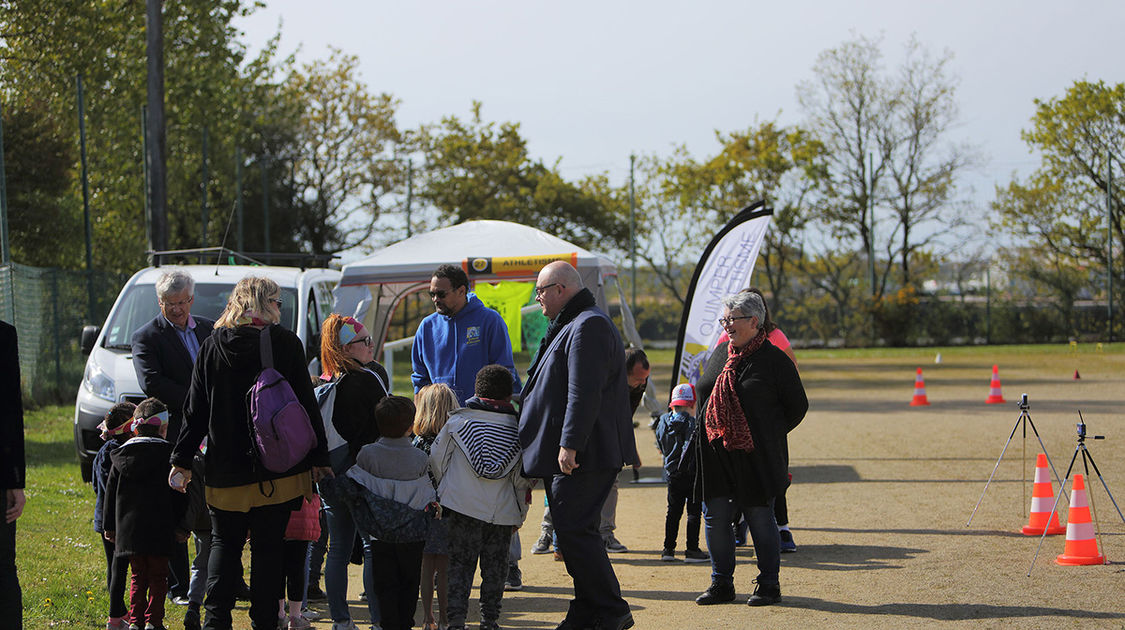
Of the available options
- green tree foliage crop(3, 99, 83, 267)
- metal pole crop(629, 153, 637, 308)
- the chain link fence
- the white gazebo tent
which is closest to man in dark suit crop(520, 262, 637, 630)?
the white gazebo tent

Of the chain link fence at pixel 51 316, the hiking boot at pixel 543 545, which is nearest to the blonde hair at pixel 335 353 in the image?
the hiking boot at pixel 543 545

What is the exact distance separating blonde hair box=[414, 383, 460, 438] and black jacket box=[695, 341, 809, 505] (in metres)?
1.62

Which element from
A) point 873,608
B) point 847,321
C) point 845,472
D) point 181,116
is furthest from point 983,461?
point 847,321

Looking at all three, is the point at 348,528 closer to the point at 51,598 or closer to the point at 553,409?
the point at 553,409

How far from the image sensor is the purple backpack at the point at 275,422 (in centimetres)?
526

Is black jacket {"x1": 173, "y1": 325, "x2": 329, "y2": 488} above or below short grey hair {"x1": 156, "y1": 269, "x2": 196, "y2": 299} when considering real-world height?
below

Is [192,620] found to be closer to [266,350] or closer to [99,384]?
[266,350]

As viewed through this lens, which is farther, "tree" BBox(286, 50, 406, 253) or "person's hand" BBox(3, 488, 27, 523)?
"tree" BBox(286, 50, 406, 253)

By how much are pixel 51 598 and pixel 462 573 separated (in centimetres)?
273

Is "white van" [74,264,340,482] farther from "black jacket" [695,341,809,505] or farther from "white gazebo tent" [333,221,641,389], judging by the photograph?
"black jacket" [695,341,809,505]

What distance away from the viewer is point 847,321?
44594 mm

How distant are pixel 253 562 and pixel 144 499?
0.97m

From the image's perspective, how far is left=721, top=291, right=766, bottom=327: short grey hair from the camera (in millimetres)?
6816

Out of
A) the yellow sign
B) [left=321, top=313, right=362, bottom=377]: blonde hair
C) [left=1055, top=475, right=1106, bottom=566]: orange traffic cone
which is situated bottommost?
Answer: [left=1055, top=475, right=1106, bottom=566]: orange traffic cone
